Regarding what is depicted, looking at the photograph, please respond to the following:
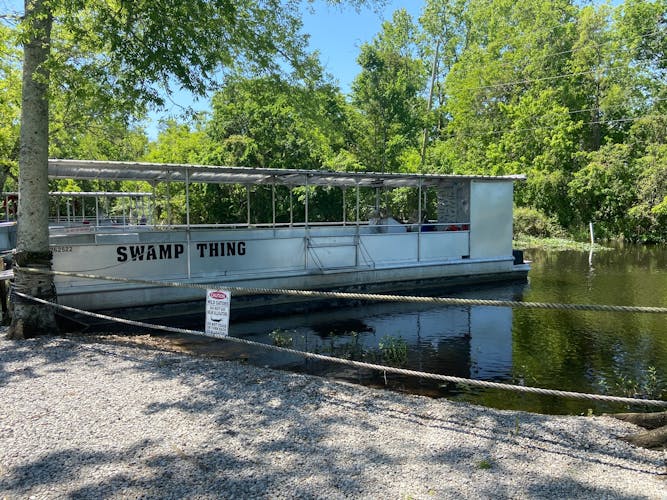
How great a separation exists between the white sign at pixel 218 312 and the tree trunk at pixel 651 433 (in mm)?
4229

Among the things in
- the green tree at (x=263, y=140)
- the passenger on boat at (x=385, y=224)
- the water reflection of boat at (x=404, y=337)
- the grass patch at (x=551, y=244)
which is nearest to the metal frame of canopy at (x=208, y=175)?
the passenger on boat at (x=385, y=224)

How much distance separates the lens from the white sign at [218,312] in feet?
20.4

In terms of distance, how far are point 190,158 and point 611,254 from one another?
87.2 ft

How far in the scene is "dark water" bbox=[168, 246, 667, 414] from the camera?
303 inches

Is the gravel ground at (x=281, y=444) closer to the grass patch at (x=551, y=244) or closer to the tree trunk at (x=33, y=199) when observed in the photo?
the tree trunk at (x=33, y=199)

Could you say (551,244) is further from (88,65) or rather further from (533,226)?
(88,65)

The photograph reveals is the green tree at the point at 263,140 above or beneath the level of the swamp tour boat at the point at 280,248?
above

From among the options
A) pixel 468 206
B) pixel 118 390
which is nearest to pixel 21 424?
pixel 118 390

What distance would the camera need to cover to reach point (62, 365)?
6551 mm

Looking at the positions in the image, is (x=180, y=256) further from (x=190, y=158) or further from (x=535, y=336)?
(x=190, y=158)

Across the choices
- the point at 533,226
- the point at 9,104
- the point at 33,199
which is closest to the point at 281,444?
the point at 33,199

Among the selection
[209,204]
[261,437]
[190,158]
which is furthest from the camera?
[190,158]

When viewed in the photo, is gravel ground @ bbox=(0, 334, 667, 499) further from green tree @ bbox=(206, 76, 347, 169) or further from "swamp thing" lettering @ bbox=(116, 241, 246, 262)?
green tree @ bbox=(206, 76, 347, 169)

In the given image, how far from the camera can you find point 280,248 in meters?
14.6
